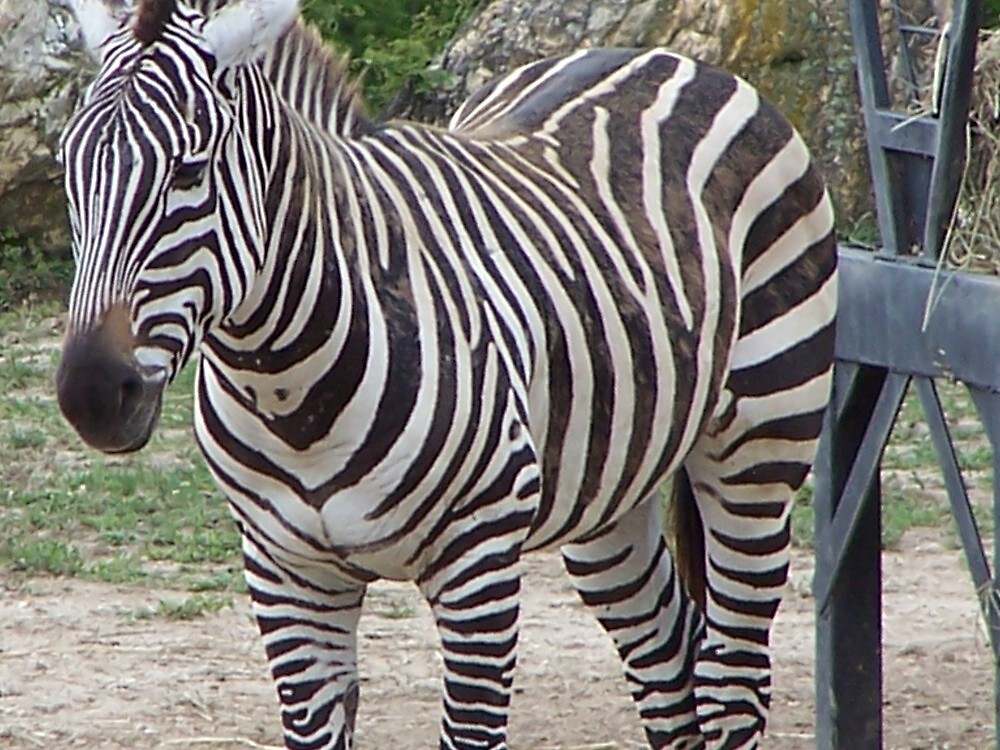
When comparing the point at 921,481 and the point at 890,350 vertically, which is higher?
the point at 890,350

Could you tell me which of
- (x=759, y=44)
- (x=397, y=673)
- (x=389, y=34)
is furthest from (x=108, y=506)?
(x=389, y=34)

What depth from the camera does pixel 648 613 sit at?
4.43m

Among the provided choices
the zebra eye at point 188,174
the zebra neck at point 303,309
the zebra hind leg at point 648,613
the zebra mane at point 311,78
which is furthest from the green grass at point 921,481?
the zebra eye at point 188,174

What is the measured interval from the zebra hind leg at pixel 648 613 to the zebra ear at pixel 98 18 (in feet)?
5.97

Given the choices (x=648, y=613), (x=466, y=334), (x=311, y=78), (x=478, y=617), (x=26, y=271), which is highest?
(x=311, y=78)

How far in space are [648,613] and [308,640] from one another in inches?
44.3

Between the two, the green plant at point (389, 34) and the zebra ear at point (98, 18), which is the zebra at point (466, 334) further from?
the green plant at point (389, 34)

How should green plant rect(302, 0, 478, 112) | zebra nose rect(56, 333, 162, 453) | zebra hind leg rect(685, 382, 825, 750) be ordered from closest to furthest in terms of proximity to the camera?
zebra nose rect(56, 333, 162, 453) < zebra hind leg rect(685, 382, 825, 750) < green plant rect(302, 0, 478, 112)

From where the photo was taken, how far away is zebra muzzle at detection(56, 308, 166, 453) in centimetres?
271

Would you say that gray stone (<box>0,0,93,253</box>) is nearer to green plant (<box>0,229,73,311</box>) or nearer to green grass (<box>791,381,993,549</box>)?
green plant (<box>0,229,73,311</box>)

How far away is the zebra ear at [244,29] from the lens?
115 inches

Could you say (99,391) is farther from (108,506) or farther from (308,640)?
(108,506)

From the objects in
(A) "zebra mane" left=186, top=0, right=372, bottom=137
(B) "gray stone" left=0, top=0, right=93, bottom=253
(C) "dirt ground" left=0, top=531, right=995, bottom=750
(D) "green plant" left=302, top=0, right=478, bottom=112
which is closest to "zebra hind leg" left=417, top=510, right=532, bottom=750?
(A) "zebra mane" left=186, top=0, right=372, bottom=137

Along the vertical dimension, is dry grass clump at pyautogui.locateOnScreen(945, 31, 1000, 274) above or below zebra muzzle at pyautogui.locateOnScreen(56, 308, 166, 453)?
below
